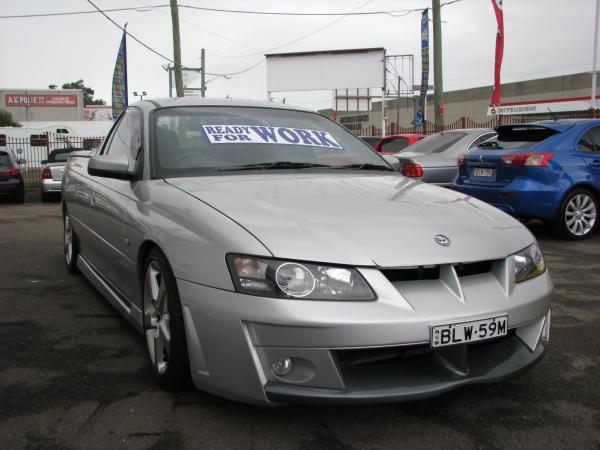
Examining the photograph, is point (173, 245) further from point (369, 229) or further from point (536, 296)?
point (536, 296)

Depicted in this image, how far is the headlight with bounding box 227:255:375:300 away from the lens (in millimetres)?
2201

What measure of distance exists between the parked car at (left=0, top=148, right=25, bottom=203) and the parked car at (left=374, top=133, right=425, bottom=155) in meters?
7.89

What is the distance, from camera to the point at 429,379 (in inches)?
89.6

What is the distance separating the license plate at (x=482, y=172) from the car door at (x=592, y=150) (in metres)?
1.05

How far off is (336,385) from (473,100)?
143 ft

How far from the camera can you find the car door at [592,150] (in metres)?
7.04

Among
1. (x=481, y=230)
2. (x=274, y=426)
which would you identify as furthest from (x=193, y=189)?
(x=481, y=230)

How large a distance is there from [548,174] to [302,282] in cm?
546

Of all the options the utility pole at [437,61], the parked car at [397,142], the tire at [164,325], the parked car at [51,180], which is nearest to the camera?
the tire at [164,325]

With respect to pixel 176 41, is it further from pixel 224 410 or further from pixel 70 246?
pixel 224 410

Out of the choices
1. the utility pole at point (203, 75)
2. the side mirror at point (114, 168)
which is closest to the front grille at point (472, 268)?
the side mirror at point (114, 168)

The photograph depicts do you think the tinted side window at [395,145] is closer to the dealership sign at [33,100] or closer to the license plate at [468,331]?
the license plate at [468,331]

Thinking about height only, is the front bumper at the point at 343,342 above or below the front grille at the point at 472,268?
below

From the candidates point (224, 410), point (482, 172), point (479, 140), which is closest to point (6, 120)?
point (479, 140)
